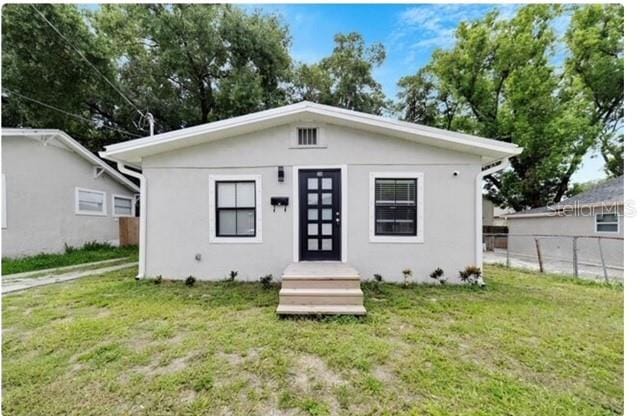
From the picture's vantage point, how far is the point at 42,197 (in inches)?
322

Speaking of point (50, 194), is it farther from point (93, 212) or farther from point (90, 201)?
point (93, 212)

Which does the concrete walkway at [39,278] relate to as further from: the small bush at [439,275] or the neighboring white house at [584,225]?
the neighboring white house at [584,225]

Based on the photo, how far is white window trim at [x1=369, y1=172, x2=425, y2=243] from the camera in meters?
5.50

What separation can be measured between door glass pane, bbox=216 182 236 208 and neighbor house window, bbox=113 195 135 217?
7.87m

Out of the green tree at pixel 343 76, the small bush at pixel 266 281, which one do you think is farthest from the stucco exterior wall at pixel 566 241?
the green tree at pixel 343 76

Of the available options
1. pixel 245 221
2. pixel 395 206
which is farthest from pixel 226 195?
pixel 395 206

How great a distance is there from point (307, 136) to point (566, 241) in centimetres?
1133

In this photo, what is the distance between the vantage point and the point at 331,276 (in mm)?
4246

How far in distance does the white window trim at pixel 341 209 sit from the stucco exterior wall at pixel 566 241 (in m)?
7.55

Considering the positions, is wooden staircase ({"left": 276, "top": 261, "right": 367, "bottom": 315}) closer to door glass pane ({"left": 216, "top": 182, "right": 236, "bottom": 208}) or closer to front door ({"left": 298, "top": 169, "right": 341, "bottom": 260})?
front door ({"left": 298, "top": 169, "right": 341, "bottom": 260})

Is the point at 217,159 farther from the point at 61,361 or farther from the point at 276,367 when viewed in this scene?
the point at 276,367

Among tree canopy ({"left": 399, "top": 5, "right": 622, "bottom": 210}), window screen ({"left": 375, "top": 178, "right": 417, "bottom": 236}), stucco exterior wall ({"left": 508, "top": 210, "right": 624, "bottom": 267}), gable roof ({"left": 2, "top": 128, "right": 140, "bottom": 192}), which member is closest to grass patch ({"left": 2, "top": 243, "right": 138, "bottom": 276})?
gable roof ({"left": 2, "top": 128, "right": 140, "bottom": 192})

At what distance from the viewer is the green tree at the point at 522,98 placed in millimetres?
14133
